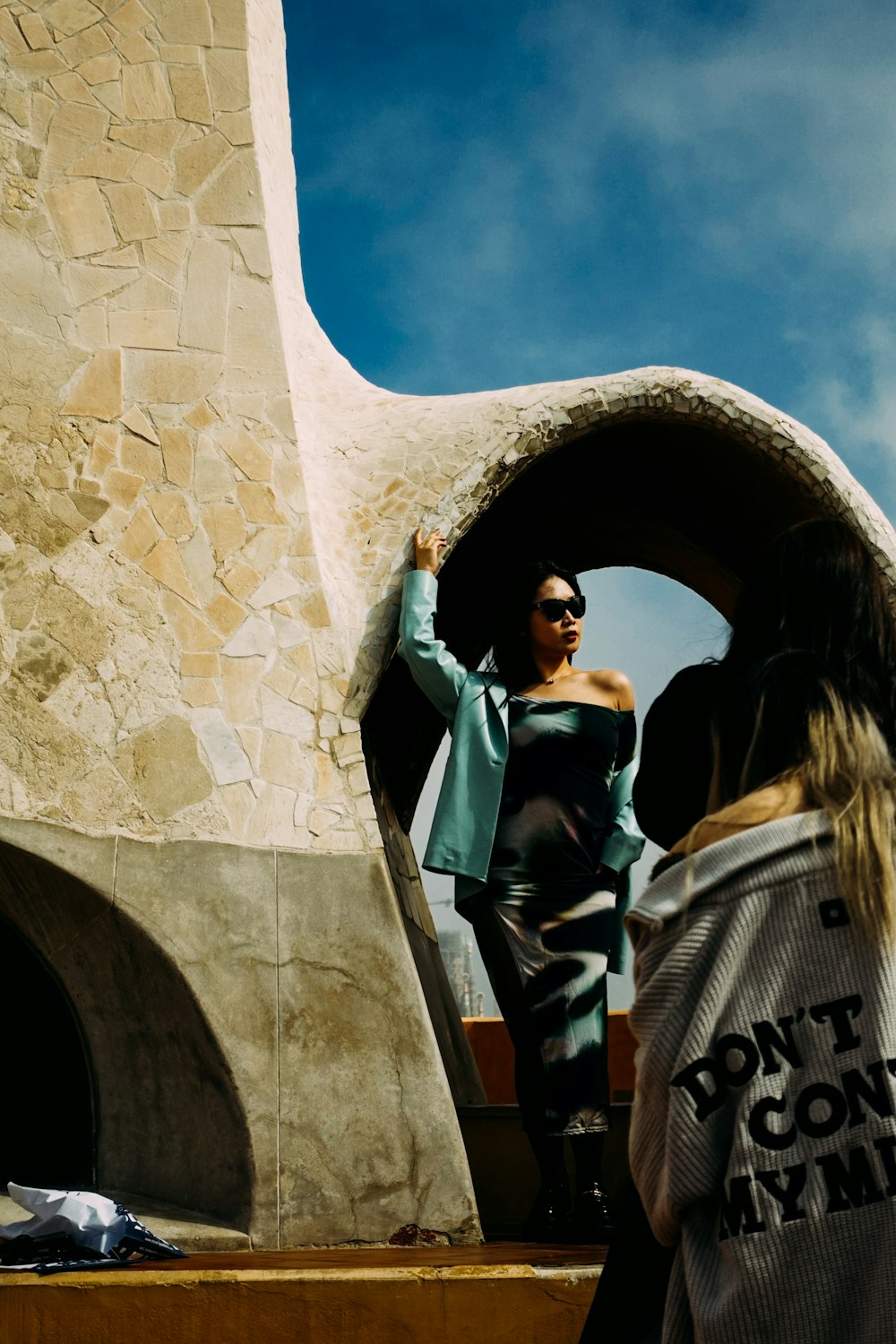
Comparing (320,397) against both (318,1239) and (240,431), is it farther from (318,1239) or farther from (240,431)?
(318,1239)

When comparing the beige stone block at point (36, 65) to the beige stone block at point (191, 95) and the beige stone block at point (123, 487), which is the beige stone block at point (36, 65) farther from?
the beige stone block at point (123, 487)

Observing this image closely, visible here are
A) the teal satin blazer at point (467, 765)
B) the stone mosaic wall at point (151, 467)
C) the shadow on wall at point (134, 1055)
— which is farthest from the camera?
the stone mosaic wall at point (151, 467)

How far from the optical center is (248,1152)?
3688mm

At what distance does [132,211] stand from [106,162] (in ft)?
0.66

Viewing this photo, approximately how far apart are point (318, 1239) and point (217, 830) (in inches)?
47.8

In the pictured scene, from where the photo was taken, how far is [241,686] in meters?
4.14

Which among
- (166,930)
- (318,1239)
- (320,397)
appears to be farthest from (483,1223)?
(320,397)

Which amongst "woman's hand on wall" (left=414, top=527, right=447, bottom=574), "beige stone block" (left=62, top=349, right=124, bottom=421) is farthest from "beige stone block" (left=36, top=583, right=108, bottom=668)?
"woman's hand on wall" (left=414, top=527, right=447, bottom=574)

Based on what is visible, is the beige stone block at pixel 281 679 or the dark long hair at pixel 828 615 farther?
the beige stone block at pixel 281 679

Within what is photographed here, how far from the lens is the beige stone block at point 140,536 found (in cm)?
420

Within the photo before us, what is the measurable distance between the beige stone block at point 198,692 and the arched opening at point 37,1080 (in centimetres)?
109

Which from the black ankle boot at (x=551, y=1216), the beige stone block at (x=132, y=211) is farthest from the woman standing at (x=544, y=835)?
the beige stone block at (x=132, y=211)

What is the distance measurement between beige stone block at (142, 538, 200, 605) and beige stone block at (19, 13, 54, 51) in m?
1.87

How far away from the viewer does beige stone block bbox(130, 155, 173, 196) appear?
Answer: 179 inches
